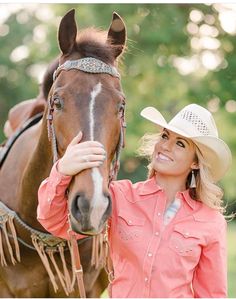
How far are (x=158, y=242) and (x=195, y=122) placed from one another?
2.03 feet

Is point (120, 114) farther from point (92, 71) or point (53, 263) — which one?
point (53, 263)

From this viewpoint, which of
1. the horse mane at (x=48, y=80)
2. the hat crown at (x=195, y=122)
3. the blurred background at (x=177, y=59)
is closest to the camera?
the hat crown at (x=195, y=122)

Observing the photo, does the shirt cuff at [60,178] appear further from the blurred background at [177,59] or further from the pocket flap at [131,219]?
the blurred background at [177,59]

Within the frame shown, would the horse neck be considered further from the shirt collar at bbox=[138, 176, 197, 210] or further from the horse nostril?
the horse nostril

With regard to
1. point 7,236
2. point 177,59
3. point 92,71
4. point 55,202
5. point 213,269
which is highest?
point 92,71

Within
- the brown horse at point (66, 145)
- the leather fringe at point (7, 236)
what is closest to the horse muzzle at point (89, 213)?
the brown horse at point (66, 145)

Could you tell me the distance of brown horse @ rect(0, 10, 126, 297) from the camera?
250cm

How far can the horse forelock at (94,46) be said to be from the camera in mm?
3090

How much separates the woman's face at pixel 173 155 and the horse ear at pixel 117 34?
51 cm

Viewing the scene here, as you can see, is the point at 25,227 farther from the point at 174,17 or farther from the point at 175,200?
the point at 174,17

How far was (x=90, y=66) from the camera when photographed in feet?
9.70

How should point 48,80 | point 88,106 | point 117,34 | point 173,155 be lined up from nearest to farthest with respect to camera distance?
1. point 88,106
2. point 173,155
3. point 117,34
4. point 48,80

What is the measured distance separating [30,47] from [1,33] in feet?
5.03

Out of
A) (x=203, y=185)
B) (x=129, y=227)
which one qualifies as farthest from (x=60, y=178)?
(x=203, y=185)
